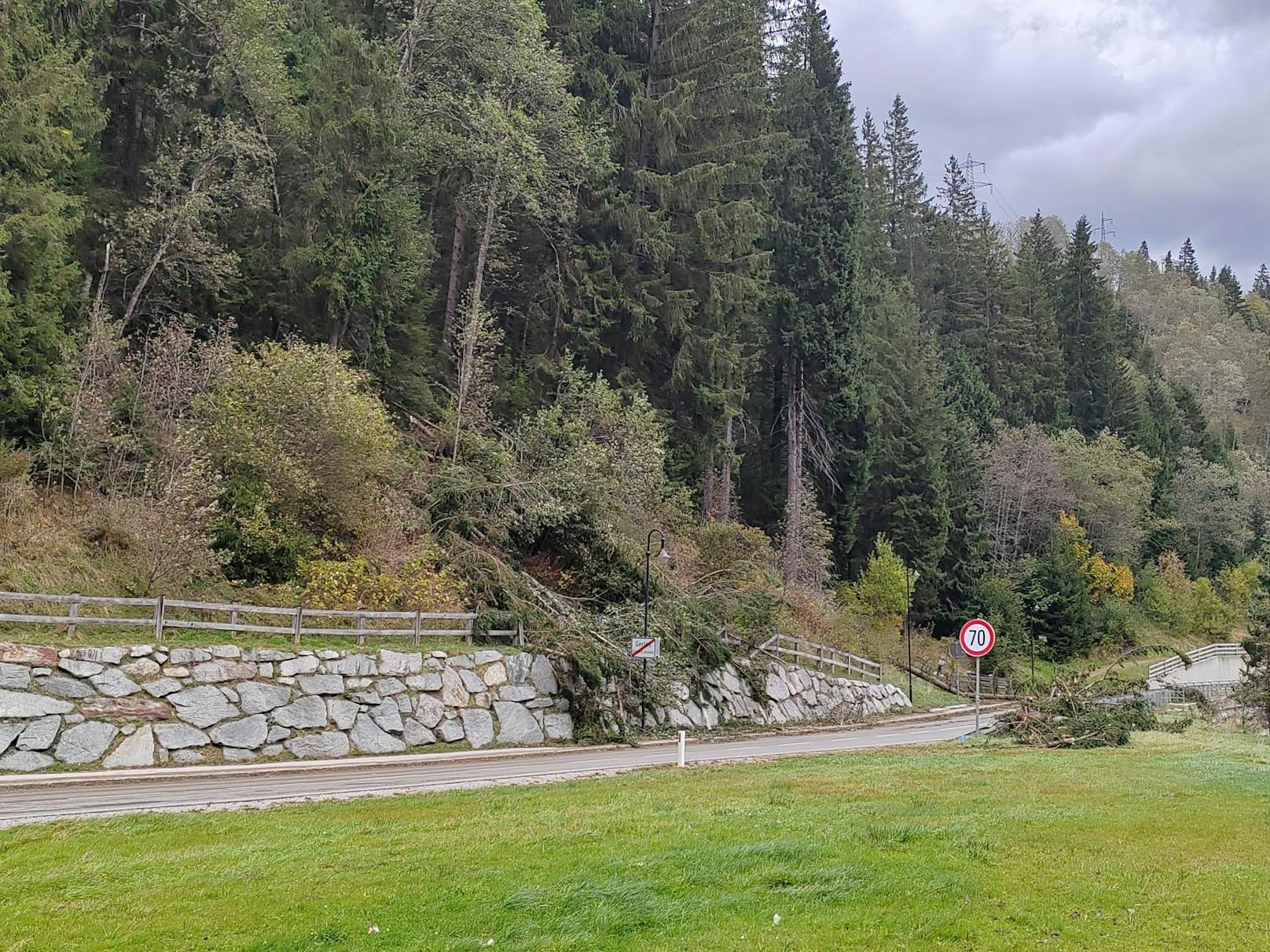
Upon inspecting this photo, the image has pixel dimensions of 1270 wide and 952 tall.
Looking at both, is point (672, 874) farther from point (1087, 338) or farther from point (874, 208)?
point (1087, 338)

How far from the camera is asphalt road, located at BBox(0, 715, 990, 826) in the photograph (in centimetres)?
1152

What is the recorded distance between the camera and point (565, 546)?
2481 centimetres

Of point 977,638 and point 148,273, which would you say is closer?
point 977,638

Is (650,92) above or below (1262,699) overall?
above

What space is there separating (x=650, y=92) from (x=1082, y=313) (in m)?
50.3

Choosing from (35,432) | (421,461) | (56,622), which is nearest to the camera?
(56,622)

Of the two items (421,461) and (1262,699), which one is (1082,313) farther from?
(421,461)

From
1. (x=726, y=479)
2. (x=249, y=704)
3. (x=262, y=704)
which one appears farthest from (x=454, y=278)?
(x=249, y=704)

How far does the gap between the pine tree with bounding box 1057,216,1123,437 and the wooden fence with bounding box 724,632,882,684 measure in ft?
142

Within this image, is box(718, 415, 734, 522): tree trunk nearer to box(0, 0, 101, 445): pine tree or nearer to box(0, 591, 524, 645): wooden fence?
box(0, 591, 524, 645): wooden fence

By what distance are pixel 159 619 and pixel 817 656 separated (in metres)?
22.6

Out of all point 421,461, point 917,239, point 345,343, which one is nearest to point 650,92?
point 345,343

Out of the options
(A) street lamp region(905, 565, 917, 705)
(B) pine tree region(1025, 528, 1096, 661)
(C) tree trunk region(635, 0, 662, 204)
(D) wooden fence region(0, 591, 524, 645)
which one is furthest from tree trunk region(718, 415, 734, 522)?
(B) pine tree region(1025, 528, 1096, 661)

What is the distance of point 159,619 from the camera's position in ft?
53.3
